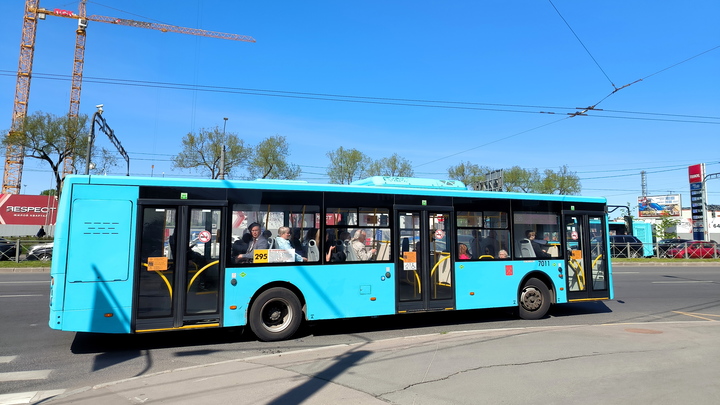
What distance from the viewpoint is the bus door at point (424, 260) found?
9.30 metres

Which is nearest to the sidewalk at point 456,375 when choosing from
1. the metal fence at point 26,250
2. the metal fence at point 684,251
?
the metal fence at point 26,250

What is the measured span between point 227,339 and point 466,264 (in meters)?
5.02

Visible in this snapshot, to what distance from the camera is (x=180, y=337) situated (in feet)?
28.8

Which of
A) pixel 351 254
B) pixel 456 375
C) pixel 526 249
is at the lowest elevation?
pixel 456 375

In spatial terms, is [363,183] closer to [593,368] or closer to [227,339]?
[227,339]

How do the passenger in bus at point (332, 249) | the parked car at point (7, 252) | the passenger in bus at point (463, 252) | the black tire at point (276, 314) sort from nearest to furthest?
1. the black tire at point (276, 314)
2. the passenger in bus at point (332, 249)
3. the passenger in bus at point (463, 252)
4. the parked car at point (7, 252)

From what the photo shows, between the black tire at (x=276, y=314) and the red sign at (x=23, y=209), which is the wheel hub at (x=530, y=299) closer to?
the black tire at (x=276, y=314)

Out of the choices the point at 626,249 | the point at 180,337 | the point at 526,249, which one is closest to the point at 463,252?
the point at 526,249

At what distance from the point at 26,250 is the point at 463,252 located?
2552 cm

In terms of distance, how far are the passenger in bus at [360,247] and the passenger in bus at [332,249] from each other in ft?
0.87

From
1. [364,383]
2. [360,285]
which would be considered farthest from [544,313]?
[364,383]

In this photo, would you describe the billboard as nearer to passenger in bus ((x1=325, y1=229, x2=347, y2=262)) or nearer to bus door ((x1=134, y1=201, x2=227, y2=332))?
passenger in bus ((x1=325, y1=229, x2=347, y2=262))

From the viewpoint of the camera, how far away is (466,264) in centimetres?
984

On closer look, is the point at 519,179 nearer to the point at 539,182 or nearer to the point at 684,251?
the point at 539,182
